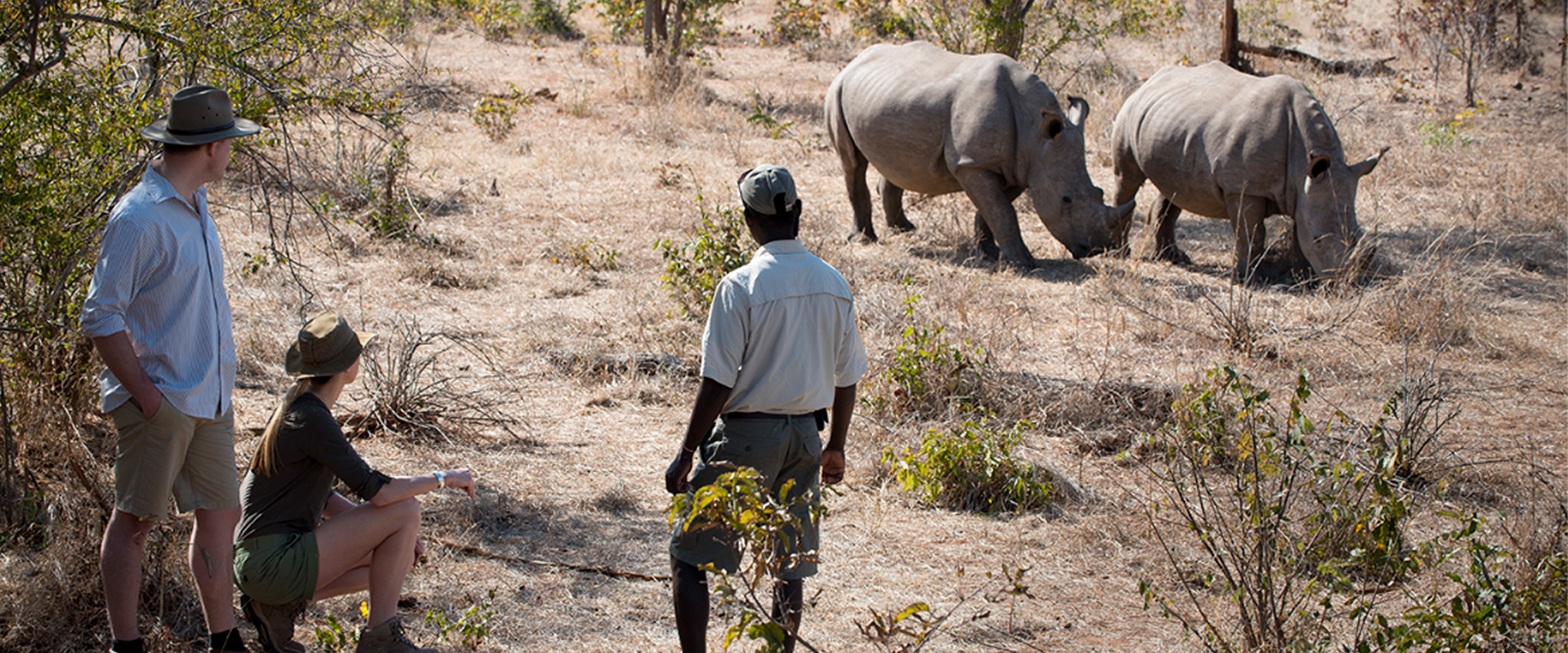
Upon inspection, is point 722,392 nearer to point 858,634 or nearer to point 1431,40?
point 858,634

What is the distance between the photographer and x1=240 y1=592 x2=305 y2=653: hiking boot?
140 inches

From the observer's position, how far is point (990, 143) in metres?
9.53

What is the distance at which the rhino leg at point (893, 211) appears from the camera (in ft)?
37.3

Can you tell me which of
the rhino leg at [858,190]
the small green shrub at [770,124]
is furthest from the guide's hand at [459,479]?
the small green shrub at [770,124]

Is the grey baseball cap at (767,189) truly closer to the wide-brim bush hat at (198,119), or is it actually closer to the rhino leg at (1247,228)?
the wide-brim bush hat at (198,119)


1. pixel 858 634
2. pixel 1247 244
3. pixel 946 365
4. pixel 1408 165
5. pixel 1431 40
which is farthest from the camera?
pixel 1431 40

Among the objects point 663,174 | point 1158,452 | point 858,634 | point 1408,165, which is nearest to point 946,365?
point 1158,452

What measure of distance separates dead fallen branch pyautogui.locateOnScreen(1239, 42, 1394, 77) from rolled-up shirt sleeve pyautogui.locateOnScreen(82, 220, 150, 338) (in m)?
17.3

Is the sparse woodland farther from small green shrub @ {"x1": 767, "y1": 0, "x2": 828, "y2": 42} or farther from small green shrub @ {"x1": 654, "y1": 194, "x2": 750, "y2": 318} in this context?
small green shrub @ {"x1": 767, "y1": 0, "x2": 828, "y2": 42}

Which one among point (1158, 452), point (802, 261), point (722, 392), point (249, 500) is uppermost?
point (802, 261)

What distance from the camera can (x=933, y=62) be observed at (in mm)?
10203

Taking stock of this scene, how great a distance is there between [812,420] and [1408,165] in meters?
11.6

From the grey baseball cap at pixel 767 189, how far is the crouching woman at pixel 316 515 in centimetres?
122

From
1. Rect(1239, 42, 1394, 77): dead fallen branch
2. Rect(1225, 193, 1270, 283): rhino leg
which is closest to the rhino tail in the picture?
Rect(1225, 193, 1270, 283): rhino leg
